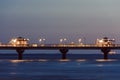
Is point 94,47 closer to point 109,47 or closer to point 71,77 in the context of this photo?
point 109,47

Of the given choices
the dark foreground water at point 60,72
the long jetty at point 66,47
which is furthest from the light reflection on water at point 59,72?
the long jetty at point 66,47

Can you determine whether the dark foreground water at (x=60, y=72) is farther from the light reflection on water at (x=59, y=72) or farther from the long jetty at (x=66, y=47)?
the long jetty at (x=66, y=47)

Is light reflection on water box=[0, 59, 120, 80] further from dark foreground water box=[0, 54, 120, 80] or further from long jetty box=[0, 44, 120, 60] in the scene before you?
long jetty box=[0, 44, 120, 60]

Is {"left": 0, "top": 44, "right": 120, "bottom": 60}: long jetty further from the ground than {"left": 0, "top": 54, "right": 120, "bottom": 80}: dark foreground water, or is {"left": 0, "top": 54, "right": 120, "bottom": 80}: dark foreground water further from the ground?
{"left": 0, "top": 44, "right": 120, "bottom": 60}: long jetty

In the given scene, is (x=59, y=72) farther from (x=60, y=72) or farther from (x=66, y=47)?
(x=66, y=47)

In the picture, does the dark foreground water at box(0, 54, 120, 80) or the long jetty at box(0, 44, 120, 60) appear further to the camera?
the long jetty at box(0, 44, 120, 60)

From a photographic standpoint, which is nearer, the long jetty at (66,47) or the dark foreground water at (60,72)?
the dark foreground water at (60,72)

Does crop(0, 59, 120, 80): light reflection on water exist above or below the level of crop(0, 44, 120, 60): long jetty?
below

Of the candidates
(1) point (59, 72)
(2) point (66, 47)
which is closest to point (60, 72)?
(1) point (59, 72)

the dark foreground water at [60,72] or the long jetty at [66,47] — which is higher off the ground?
the long jetty at [66,47]

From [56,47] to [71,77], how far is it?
62682 millimetres

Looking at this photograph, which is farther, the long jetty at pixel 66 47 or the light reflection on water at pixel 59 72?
the long jetty at pixel 66 47

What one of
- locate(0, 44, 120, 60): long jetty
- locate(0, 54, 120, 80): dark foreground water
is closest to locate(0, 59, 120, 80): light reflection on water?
locate(0, 54, 120, 80): dark foreground water

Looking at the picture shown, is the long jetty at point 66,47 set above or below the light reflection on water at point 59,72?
above
